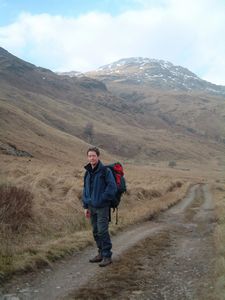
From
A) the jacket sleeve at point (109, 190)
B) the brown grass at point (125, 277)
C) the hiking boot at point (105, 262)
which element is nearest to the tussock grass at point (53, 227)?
the hiking boot at point (105, 262)

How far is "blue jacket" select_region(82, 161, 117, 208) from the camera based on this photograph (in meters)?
9.08

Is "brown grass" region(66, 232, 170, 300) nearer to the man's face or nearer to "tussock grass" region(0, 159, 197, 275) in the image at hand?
"tussock grass" region(0, 159, 197, 275)

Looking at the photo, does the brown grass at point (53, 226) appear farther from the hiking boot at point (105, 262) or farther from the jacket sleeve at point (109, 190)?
the jacket sleeve at point (109, 190)

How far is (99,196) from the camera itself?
9.23m

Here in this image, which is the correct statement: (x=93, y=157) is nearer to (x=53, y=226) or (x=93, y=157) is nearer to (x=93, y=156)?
(x=93, y=156)

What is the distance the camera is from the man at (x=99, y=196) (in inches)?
360

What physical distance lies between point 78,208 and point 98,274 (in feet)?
26.2

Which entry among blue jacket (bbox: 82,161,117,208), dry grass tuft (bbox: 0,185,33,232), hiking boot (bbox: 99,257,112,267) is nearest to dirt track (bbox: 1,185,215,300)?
hiking boot (bbox: 99,257,112,267)

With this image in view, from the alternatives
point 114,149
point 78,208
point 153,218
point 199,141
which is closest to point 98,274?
point 78,208

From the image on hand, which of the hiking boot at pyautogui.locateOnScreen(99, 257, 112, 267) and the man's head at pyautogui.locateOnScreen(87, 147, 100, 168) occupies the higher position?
the man's head at pyautogui.locateOnScreen(87, 147, 100, 168)

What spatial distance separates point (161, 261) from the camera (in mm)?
10188

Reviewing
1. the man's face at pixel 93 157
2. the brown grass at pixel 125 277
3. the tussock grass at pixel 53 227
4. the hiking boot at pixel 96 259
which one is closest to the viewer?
the brown grass at pixel 125 277

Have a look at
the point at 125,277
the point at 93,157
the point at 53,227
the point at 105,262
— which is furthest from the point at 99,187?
the point at 53,227

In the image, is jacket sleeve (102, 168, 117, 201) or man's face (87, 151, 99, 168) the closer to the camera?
jacket sleeve (102, 168, 117, 201)
